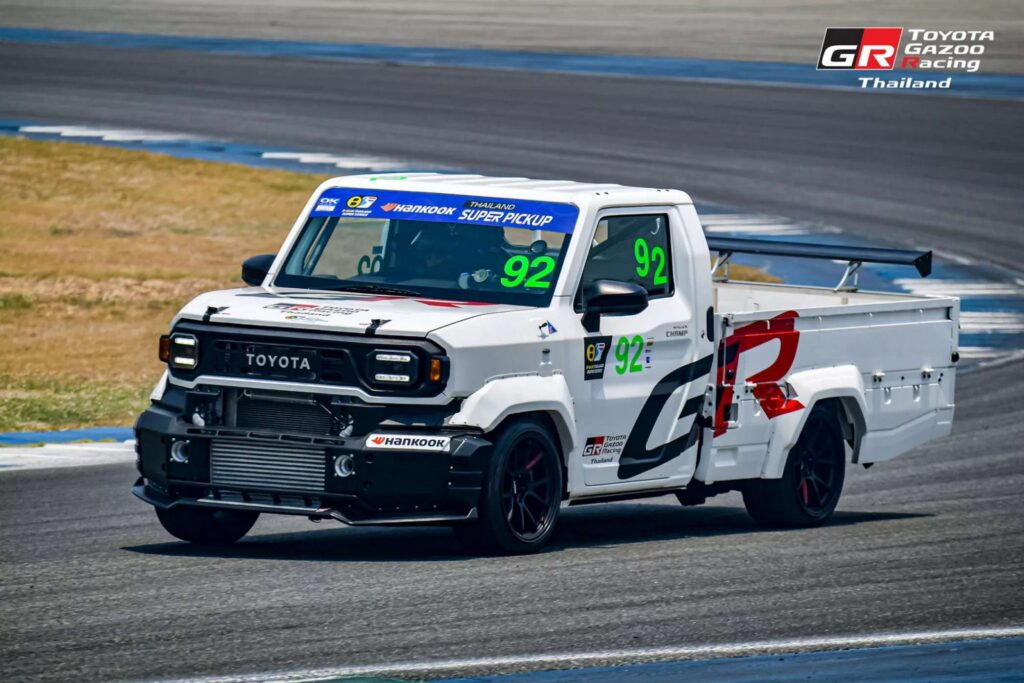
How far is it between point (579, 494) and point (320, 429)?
1597 millimetres

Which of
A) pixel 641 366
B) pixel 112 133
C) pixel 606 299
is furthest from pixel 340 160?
pixel 606 299

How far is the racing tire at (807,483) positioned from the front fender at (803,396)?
148 millimetres

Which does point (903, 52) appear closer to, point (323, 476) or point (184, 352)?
point (184, 352)

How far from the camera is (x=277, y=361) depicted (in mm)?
10188

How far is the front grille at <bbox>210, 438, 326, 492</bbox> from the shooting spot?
1007 cm

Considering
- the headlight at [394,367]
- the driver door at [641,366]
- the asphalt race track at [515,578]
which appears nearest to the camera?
the asphalt race track at [515,578]

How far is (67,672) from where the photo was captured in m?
7.61

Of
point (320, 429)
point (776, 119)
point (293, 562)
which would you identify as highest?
point (776, 119)

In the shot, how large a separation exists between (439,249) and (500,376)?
1.20 m

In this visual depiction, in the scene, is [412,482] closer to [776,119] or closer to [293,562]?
[293,562]

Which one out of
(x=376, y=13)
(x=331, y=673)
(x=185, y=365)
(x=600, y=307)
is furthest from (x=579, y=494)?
(x=376, y=13)

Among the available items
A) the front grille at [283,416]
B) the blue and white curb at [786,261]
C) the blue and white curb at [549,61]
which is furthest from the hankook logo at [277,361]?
the blue and white curb at [549,61]

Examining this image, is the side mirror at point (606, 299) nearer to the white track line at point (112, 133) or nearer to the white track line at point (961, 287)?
the white track line at point (961, 287)

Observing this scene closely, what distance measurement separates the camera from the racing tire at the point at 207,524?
35.4ft
